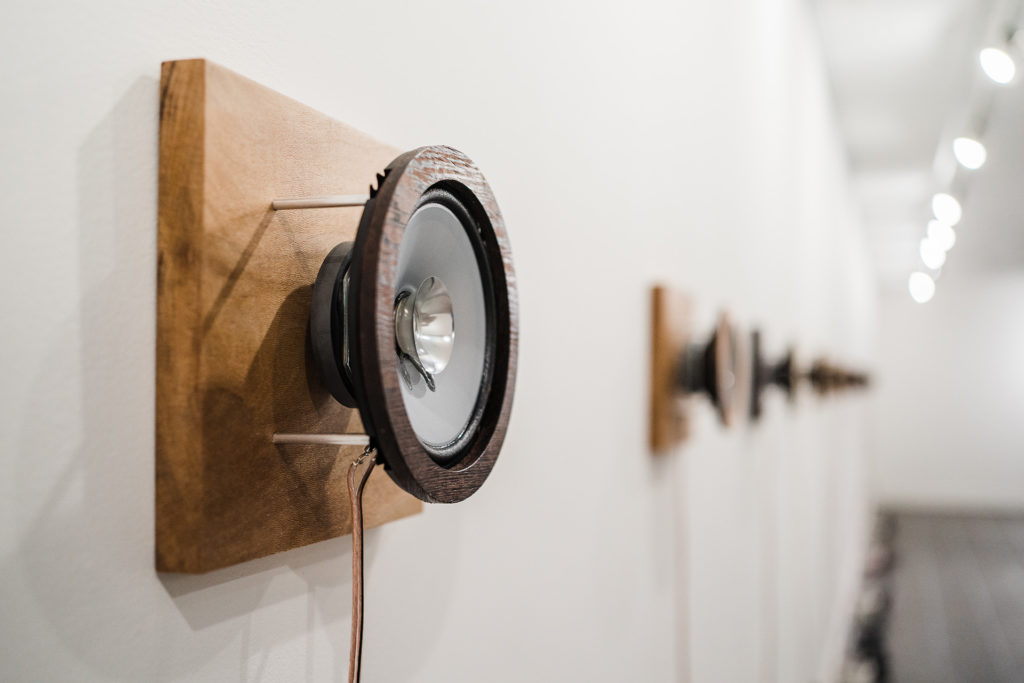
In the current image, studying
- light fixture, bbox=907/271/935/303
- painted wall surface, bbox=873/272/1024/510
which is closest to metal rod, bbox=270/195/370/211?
light fixture, bbox=907/271/935/303

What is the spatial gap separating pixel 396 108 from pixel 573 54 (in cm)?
33

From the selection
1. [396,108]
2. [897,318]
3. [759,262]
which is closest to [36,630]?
[396,108]

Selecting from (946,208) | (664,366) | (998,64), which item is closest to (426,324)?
(664,366)

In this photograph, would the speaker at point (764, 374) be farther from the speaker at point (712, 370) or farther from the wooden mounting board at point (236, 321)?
the wooden mounting board at point (236, 321)

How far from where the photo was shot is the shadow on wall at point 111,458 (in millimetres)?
265

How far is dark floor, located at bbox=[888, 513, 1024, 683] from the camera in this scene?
14.1 feet

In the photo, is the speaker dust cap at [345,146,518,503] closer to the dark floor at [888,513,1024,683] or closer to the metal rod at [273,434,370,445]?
the metal rod at [273,434,370,445]

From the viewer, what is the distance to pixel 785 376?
189cm

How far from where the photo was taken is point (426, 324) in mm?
351

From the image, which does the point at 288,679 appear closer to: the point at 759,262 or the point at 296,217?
the point at 296,217

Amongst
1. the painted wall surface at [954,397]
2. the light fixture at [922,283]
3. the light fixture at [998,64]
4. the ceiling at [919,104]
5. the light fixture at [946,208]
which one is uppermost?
the ceiling at [919,104]

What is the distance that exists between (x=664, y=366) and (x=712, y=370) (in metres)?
0.13

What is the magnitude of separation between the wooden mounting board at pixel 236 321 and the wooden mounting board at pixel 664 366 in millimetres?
652

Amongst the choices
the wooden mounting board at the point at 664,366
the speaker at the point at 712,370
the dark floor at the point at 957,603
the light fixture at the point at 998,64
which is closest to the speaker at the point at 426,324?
the wooden mounting board at the point at 664,366
